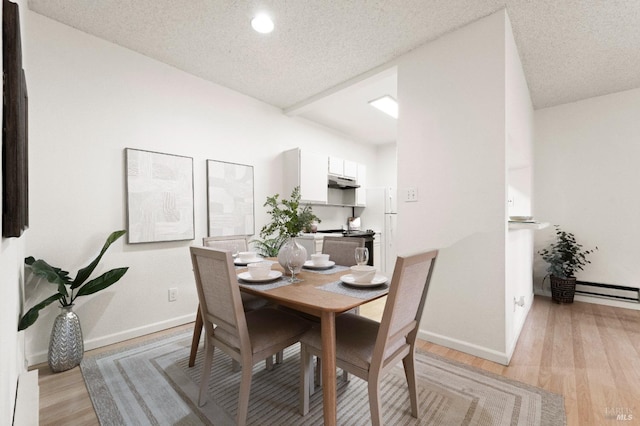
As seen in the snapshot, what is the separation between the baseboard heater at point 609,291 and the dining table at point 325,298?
378cm

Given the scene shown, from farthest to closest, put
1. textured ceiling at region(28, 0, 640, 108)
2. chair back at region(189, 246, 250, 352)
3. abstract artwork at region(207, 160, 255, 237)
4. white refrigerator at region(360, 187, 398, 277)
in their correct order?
white refrigerator at region(360, 187, 398, 277)
abstract artwork at region(207, 160, 255, 237)
textured ceiling at region(28, 0, 640, 108)
chair back at region(189, 246, 250, 352)

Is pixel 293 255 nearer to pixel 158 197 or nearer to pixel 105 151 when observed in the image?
pixel 158 197

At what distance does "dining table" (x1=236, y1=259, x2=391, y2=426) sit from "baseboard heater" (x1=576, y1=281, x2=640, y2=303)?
3782 millimetres

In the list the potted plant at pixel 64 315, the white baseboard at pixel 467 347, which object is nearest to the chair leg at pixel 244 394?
the potted plant at pixel 64 315

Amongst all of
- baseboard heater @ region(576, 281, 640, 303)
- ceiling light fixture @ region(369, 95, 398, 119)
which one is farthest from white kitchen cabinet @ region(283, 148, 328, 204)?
baseboard heater @ region(576, 281, 640, 303)

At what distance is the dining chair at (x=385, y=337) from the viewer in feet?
3.84

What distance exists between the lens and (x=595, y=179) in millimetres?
3590

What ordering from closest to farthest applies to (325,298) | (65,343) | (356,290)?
(325,298)
(356,290)
(65,343)

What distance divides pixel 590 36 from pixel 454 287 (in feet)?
7.92

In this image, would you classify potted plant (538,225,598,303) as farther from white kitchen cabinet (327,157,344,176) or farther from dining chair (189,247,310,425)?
dining chair (189,247,310,425)

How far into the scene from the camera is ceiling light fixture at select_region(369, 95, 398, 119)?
3.59 meters

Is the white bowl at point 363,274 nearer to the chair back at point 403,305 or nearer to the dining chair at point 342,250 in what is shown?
the chair back at point 403,305

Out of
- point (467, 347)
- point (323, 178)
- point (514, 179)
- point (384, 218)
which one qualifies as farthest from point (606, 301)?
point (323, 178)

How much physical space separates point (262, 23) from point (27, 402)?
2770 mm
